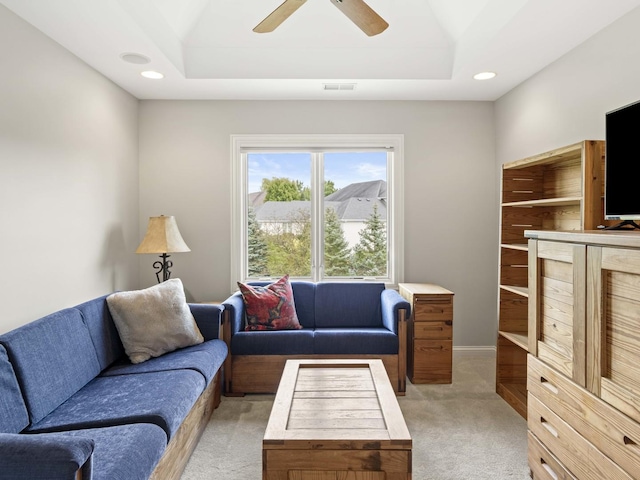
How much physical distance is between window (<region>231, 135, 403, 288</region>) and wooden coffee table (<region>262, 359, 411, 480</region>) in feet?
6.76

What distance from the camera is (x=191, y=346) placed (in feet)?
9.04

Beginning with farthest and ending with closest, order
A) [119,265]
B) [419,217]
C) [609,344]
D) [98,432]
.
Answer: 1. [419,217]
2. [119,265]
3. [98,432]
4. [609,344]

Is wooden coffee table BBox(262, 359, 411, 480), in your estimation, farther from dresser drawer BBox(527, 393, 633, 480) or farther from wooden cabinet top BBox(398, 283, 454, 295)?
wooden cabinet top BBox(398, 283, 454, 295)

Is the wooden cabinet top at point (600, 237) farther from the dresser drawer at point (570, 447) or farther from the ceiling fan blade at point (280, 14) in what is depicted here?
the ceiling fan blade at point (280, 14)

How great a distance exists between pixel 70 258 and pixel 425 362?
110 inches

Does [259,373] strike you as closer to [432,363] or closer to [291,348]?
[291,348]

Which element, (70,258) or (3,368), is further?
(70,258)

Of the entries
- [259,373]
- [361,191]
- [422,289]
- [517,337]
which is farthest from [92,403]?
[361,191]

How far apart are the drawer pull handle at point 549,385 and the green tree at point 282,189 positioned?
2675mm

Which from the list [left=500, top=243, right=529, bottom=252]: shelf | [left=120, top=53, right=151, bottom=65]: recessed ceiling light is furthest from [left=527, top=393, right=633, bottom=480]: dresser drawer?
[left=120, top=53, right=151, bottom=65]: recessed ceiling light

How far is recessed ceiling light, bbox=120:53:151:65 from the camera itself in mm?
2870

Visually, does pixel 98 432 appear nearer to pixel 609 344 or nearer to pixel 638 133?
pixel 609 344

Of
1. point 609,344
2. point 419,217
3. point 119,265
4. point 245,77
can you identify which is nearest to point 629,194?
point 609,344

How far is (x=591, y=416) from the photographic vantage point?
1579mm
